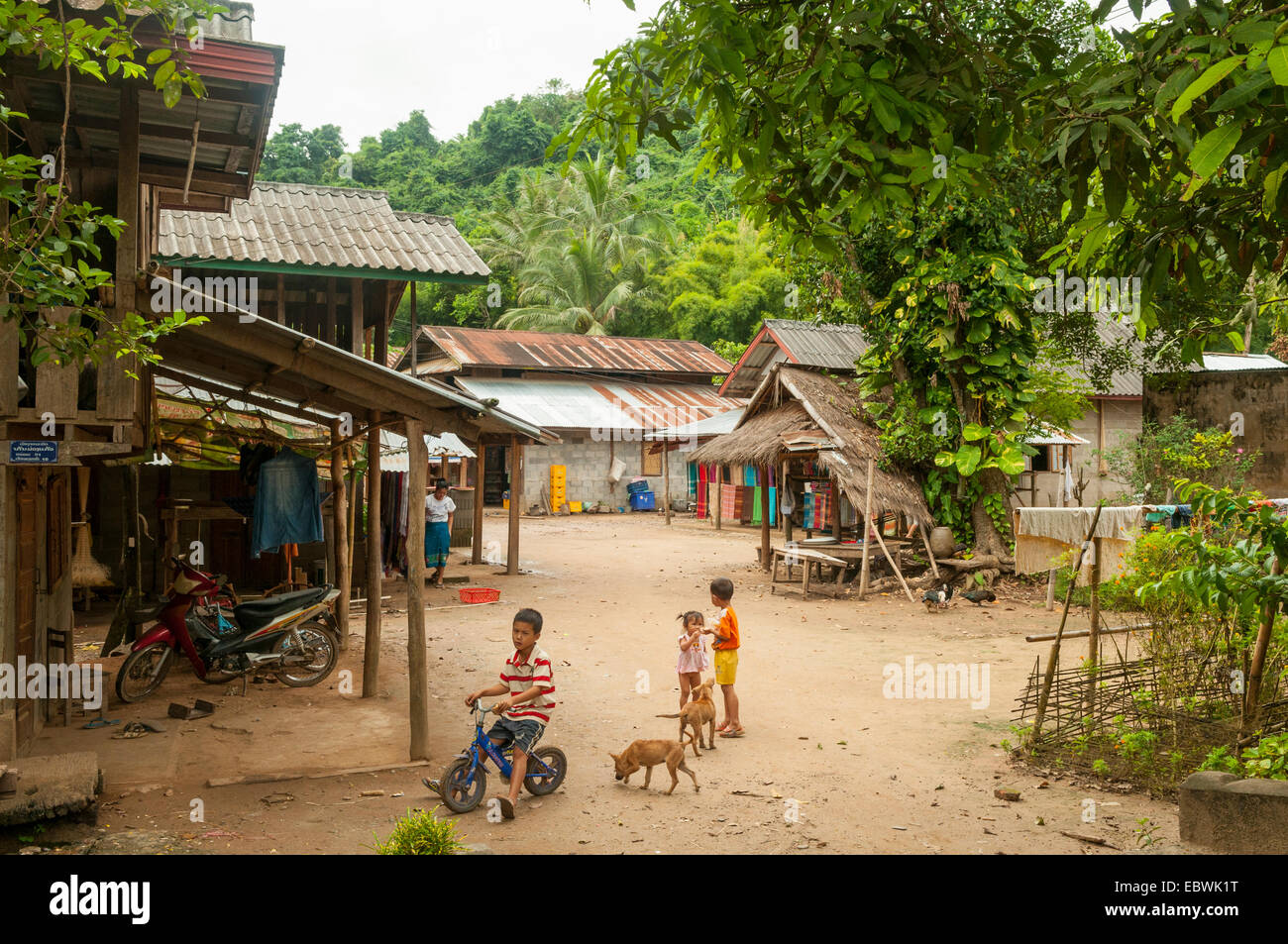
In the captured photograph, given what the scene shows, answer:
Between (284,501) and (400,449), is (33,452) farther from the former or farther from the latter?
(400,449)

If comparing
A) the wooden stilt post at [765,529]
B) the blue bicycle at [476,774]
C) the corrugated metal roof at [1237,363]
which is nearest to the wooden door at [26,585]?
the blue bicycle at [476,774]

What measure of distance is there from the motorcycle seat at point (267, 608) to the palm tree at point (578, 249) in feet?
97.6

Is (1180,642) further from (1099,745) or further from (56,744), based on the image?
(56,744)

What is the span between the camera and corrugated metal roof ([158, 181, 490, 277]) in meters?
10.4

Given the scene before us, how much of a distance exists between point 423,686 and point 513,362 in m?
24.1

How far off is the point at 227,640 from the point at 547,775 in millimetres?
A: 4390

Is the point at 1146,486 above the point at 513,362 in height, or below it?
below

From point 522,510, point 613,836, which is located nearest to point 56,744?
point 613,836

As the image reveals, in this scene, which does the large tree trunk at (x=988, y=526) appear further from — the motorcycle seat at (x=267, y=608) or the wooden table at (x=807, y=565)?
the motorcycle seat at (x=267, y=608)

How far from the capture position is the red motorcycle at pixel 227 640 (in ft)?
28.5

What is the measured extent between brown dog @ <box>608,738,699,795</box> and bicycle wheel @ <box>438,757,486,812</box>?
92cm

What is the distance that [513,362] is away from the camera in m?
30.2

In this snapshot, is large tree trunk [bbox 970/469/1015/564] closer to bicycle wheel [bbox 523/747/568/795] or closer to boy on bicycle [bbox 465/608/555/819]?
bicycle wheel [bbox 523/747/568/795]

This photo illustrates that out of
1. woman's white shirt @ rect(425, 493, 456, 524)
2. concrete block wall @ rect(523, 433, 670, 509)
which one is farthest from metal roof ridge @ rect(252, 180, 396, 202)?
concrete block wall @ rect(523, 433, 670, 509)
